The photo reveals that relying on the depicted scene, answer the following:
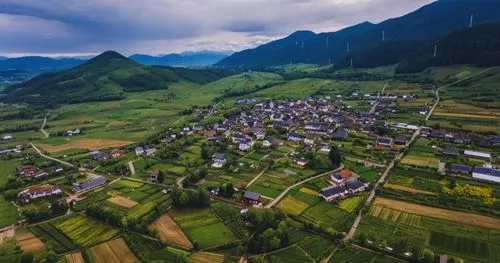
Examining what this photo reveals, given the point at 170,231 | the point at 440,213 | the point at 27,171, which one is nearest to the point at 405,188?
the point at 440,213

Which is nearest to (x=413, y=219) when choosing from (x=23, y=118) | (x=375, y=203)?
(x=375, y=203)

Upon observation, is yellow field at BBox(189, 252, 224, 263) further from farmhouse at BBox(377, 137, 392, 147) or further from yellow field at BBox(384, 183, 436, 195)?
farmhouse at BBox(377, 137, 392, 147)

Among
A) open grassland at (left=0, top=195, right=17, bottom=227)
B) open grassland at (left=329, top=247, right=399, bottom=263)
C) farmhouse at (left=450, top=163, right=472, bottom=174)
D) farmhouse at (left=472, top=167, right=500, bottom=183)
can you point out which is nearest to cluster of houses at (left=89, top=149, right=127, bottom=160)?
open grassland at (left=0, top=195, right=17, bottom=227)

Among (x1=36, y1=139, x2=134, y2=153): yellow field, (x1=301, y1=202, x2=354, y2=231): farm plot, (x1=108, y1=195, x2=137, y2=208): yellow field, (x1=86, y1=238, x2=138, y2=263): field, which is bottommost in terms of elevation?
(x1=301, y1=202, x2=354, y2=231): farm plot

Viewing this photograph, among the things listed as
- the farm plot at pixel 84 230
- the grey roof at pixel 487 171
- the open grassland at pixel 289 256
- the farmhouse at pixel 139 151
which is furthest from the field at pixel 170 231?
the grey roof at pixel 487 171

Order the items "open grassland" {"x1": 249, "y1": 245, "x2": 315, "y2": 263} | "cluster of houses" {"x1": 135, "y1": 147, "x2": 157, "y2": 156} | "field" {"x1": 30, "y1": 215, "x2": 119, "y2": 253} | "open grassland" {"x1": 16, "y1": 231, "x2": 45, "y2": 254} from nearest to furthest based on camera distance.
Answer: "open grassland" {"x1": 249, "y1": 245, "x2": 315, "y2": 263}
"open grassland" {"x1": 16, "y1": 231, "x2": 45, "y2": 254}
"field" {"x1": 30, "y1": 215, "x2": 119, "y2": 253}
"cluster of houses" {"x1": 135, "y1": 147, "x2": 157, "y2": 156}

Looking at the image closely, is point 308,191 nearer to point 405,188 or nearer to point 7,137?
Result: point 405,188
